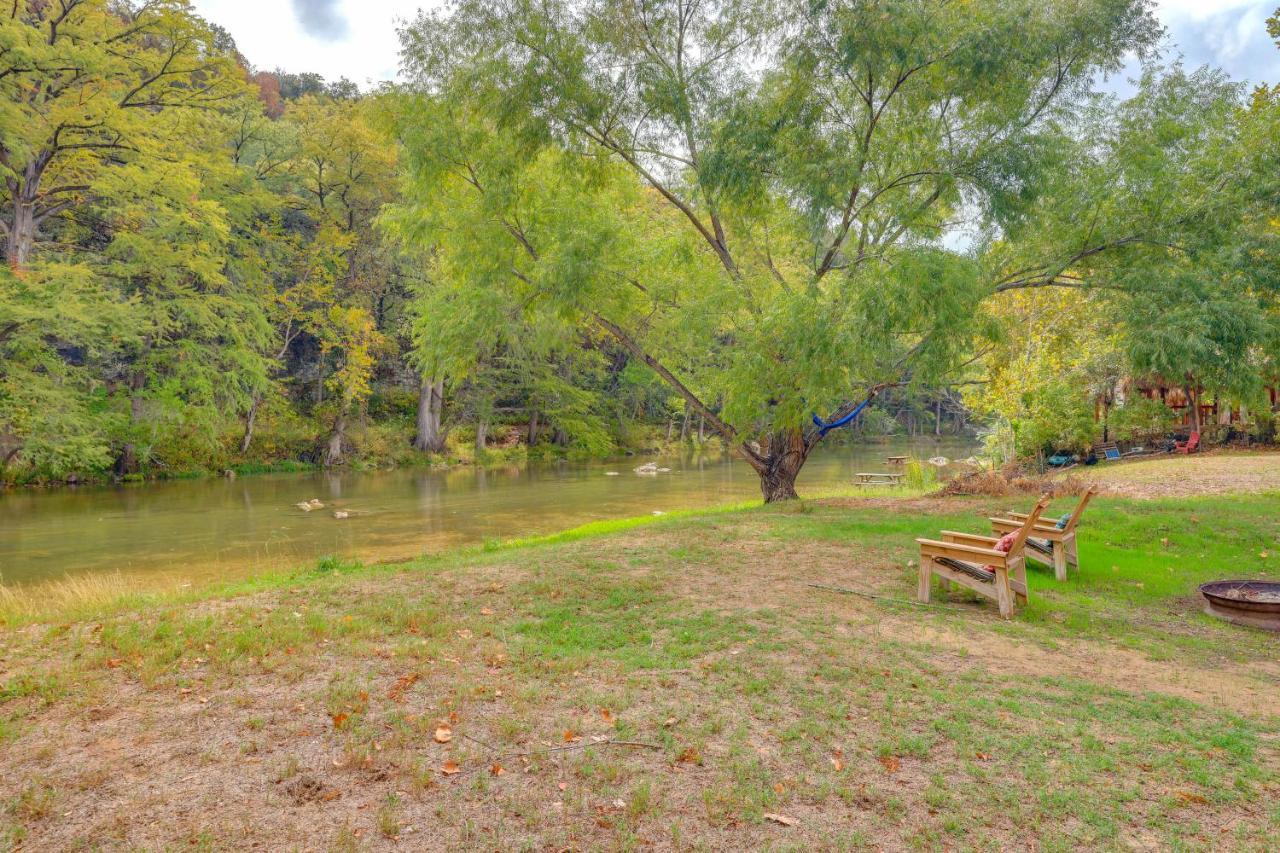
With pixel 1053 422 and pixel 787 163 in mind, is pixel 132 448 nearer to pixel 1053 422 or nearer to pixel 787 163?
pixel 787 163

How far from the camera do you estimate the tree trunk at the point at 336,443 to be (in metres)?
29.5

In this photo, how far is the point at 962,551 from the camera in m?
6.61

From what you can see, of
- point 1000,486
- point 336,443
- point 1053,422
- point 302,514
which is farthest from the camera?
point 336,443

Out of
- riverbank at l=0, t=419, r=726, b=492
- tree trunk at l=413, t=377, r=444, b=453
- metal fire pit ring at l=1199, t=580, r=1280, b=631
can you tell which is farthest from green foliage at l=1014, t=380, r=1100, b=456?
tree trunk at l=413, t=377, r=444, b=453

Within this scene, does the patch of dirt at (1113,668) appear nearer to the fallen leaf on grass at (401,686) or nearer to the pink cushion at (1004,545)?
the pink cushion at (1004,545)

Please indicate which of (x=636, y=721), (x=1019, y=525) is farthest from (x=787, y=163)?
(x=636, y=721)

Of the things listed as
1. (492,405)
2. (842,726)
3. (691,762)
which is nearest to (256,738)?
(691,762)

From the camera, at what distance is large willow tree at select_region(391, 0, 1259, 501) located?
35.2 ft

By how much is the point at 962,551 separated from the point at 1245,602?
2.54 m

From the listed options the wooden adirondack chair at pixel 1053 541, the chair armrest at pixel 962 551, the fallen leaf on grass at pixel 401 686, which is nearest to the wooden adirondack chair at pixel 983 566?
the chair armrest at pixel 962 551

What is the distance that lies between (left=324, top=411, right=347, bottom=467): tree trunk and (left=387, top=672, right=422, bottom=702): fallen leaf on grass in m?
27.2

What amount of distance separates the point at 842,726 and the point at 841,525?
7273 mm

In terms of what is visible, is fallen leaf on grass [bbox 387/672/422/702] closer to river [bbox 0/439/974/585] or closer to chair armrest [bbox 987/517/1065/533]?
chair armrest [bbox 987/517/1065/533]

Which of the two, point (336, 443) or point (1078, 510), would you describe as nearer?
point (1078, 510)
